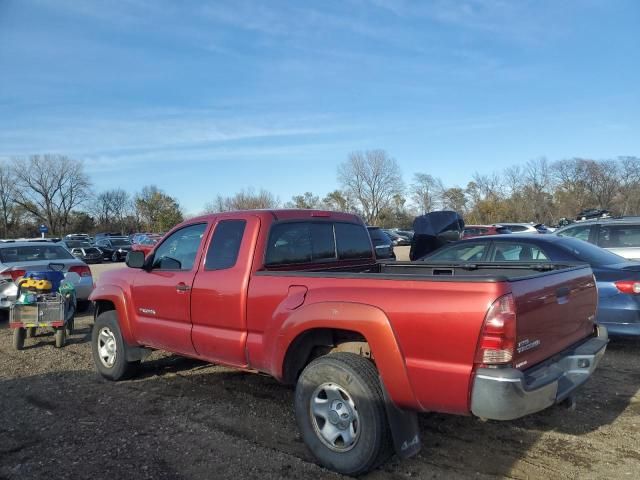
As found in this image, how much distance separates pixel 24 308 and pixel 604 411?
7239mm

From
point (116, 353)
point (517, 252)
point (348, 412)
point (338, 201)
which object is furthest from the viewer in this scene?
point (338, 201)

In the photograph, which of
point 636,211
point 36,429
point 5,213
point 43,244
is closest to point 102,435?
point 36,429

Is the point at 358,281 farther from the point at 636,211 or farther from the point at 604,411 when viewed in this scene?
the point at 636,211

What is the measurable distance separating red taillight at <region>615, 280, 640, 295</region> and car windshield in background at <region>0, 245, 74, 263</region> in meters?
9.32

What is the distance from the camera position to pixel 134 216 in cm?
9144

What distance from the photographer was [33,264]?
29.5 feet

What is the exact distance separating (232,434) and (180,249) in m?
1.87

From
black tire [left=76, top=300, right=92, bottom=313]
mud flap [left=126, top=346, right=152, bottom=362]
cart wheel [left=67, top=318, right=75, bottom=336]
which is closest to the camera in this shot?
mud flap [left=126, top=346, right=152, bottom=362]

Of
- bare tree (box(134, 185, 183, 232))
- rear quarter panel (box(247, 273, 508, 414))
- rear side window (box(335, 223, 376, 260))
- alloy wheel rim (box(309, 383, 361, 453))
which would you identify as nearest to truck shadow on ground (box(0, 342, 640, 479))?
alloy wheel rim (box(309, 383, 361, 453))

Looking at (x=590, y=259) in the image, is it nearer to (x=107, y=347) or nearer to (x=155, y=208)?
(x=107, y=347)

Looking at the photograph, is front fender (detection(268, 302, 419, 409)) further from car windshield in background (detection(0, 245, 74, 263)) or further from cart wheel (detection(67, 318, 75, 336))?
car windshield in background (detection(0, 245, 74, 263))

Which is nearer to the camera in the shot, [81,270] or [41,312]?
[41,312]

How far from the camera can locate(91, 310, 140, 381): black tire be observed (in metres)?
5.47

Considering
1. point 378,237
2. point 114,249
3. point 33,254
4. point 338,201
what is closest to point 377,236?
point 378,237
